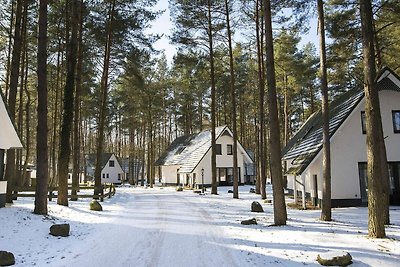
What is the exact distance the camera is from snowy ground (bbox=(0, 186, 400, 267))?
677 centimetres

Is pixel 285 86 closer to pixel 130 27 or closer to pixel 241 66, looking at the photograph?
pixel 241 66

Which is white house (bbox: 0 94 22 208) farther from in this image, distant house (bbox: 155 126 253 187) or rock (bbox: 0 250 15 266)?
distant house (bbox: 155 126 253 187)

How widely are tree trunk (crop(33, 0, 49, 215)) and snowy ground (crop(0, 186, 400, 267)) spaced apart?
24.8 inches

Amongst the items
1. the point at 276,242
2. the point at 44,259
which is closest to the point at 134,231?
the point at 44,259

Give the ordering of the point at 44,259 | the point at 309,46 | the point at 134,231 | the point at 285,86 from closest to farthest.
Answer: the point at 44,259
the point at 134,231
the point at 285,86
the point at 309,46

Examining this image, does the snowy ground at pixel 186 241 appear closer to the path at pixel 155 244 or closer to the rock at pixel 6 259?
the path at pixel 155 244

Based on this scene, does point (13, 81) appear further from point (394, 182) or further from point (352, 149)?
point (394, 182)

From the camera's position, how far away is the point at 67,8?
16.8 meters

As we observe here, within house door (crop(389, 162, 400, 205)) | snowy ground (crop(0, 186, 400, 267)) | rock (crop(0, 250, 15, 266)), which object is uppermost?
house door (crop(389, 162, 400, 205))

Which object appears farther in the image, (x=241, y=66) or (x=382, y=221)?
(x=241, y=66)

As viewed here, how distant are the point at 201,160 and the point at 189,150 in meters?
4.34

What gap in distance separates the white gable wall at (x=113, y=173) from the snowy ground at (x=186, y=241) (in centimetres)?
4231

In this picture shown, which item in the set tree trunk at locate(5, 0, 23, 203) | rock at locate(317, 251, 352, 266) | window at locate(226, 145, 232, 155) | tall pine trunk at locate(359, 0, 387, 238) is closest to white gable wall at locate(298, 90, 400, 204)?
tall pine trunk at locate(359, 0, 387, 238)

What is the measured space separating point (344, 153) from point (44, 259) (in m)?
14.3
